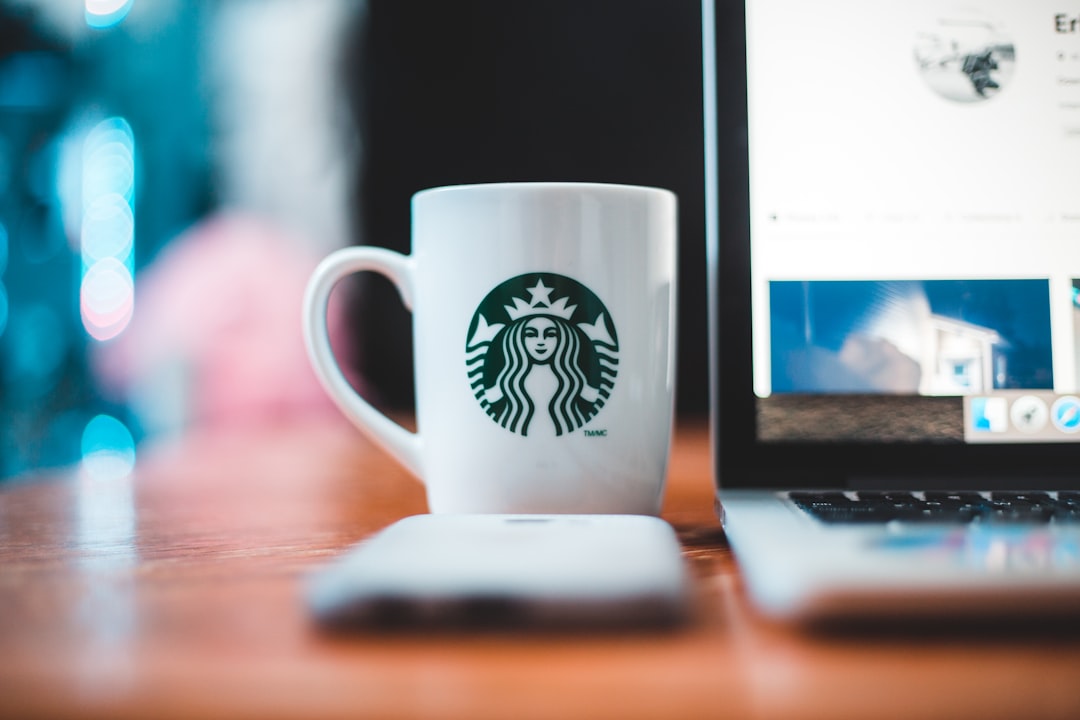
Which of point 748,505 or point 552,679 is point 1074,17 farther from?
point 552,679

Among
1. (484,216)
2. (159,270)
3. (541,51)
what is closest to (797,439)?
(484,216)

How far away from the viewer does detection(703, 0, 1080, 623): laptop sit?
1.45ft

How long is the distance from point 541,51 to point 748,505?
6.37 ft

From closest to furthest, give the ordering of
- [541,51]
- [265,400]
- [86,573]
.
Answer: [86,573] → [265,400] → [541,51]

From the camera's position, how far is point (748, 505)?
1.24ft

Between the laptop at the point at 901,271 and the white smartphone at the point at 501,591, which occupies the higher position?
the laptop at the point at 901,271

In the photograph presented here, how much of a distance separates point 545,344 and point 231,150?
6.94 feet

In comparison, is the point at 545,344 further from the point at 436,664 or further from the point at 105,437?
the point at 105,437

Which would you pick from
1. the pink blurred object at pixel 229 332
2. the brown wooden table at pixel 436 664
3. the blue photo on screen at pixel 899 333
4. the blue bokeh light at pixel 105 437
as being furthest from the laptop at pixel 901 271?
the blue bokeh light at pixel 105 437

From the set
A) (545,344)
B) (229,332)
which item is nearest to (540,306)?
(545,344)

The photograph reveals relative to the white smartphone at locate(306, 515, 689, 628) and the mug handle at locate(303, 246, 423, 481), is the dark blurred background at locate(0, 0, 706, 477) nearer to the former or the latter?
the mug handle at locate(303, 246, 423, 481)

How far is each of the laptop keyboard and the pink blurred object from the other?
1643mm

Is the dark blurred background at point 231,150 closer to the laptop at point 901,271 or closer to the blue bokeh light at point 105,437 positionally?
the blue bokeh light at point 105,437

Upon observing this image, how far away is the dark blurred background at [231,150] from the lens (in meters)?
2.12
